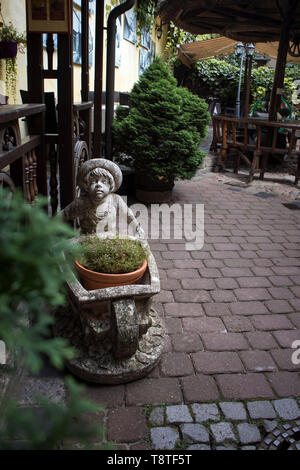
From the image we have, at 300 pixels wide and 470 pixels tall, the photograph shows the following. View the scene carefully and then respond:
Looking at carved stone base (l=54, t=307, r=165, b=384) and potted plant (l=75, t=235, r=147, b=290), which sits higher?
potted plant (l=75, t=235, r=147, b=290)

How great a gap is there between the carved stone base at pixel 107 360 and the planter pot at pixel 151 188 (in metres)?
→ 3.48

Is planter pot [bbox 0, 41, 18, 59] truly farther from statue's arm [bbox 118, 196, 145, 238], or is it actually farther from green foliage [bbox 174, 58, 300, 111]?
green foliage [bbox 174, 58, 300, 111]

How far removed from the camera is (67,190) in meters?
3.89

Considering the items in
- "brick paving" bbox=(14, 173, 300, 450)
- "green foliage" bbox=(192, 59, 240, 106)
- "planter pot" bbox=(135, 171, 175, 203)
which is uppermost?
"green foliage" bbox=(192, 59, 240, 106)

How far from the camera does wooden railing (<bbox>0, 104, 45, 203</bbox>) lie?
229 centimetres

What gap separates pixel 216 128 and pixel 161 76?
145 inches

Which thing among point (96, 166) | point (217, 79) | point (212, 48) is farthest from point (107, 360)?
point (217, 79)

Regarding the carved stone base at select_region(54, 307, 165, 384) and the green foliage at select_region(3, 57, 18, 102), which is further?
the green foliage at select_region(3, 57, 18, 102)

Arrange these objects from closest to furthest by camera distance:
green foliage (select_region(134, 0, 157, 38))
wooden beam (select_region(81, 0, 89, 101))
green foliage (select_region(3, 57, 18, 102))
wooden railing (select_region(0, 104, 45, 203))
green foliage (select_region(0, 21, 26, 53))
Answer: wooden railing (select_region(0, 104, 45, 203)) < wooden beam (select_region(81, 0, 89, 101)) < green foliage (select_region(0, 21, 26, 53)) < green foliage (select_region(3, 57, 18, 102)) < green foliage (select_region(134, 0, 157, 38))

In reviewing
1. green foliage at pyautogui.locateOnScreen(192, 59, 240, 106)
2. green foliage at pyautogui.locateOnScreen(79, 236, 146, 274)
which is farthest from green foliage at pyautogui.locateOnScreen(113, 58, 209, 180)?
green foliage at pyautogui.locateOnScreen(192, 59, 240, 106)

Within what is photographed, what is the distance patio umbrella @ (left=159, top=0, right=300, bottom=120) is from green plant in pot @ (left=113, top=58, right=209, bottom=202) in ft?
9.33

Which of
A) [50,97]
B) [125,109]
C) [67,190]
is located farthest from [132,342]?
[125,109]
